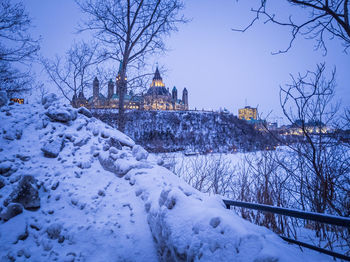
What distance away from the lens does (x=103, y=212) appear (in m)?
2.57

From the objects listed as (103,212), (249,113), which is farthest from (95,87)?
(249,113)

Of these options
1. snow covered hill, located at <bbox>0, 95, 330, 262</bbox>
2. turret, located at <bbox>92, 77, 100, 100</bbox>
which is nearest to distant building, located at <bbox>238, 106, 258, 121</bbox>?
snow covered hill, located at <bbox>0, 95, 330, 262</bbox>

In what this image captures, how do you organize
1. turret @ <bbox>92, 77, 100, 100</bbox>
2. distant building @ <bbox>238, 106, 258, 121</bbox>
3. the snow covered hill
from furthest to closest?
turret @ <bbox>92, 77, 100, 100</bbox> < distant building @ <bbox>238, 106, 258, 121</bbox> < the snow covered hill

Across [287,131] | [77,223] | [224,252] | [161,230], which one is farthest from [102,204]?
[287,131]

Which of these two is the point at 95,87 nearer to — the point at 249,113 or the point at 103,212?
the point at 103,212

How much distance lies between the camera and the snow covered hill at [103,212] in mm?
1571

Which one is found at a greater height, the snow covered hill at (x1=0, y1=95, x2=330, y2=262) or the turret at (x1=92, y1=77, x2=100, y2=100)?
the turret at (x1=92, y1=77, x2=100, y2=100)

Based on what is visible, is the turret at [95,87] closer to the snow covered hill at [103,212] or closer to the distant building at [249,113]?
the snow covered hill at [103,212]

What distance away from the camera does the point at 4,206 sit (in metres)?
2.33

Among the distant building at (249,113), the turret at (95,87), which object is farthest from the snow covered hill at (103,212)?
the turret at (95,87)

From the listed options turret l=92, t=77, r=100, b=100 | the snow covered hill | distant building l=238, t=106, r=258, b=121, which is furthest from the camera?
turret l=92, t=77, r=100, b=100

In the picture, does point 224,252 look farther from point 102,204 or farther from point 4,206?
point 4,206

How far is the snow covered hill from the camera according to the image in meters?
1.57

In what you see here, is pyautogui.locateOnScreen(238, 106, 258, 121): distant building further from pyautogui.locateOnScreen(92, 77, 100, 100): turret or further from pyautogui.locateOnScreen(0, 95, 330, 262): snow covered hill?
pyautogui.locateOnScreen(92, 77, 100, 100): turret
